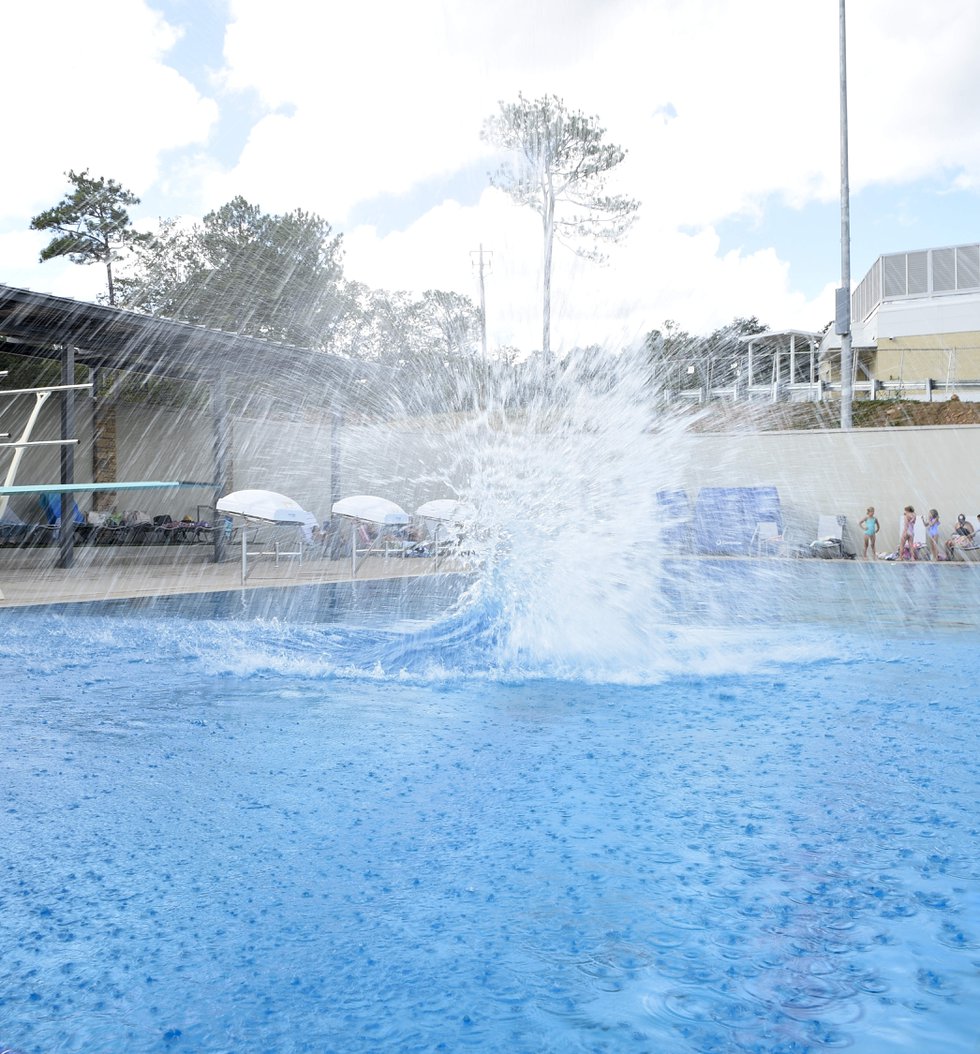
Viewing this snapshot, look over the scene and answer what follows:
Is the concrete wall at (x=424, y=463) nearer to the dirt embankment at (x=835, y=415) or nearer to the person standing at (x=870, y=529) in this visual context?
the person standing at (x=870, y=529)

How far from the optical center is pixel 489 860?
332 centimetres

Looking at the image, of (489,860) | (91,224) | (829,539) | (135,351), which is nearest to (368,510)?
(135,351)

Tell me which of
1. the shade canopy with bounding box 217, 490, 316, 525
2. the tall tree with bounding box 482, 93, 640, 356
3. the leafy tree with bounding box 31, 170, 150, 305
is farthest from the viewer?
the leafy tree with bounding box 31, 170, 150, 305

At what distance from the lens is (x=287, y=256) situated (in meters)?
36.5

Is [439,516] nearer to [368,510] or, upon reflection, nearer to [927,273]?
[368,510]

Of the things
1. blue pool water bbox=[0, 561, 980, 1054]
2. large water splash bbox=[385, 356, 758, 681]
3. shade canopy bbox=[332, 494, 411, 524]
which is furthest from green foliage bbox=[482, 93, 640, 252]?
blue pool water bbox=[0, 561, 980, 1054]

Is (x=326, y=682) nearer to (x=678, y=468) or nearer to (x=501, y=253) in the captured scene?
(x=501, y=253)

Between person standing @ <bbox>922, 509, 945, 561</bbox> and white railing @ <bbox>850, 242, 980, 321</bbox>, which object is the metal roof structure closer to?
person standing @ <bbox>922, 509, 945, 561</bbox>

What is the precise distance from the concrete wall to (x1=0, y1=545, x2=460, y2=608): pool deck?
8.52 feet

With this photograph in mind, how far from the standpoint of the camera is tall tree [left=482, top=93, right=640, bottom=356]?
1330 centimetres

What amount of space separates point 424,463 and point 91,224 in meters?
18.8

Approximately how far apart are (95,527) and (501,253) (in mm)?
12887

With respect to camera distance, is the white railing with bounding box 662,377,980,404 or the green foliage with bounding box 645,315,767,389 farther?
the green foliage with bounding box 645,315,767,389

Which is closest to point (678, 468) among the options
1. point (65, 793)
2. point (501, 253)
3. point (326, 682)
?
point (501, 253)
